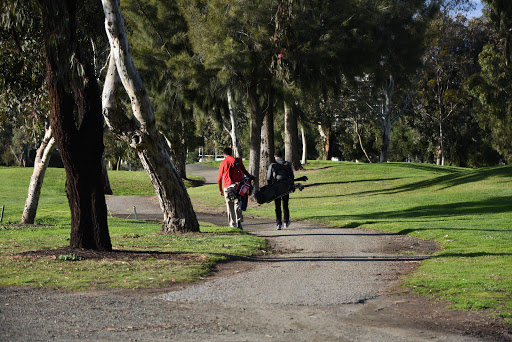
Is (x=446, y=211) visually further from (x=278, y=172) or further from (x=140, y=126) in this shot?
(x=140, y=126)

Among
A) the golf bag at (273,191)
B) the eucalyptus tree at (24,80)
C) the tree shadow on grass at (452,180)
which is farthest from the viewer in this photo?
the tree shadow on grass at (452,180)

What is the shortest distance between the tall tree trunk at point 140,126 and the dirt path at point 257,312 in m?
4.78

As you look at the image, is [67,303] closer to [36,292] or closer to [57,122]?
[36,292]

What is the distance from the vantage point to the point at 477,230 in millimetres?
15328

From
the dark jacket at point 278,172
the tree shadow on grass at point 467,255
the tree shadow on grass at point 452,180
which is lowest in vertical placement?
the tree shadow on grass at point 467,255

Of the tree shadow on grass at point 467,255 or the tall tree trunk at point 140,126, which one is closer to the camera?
the tree shadow on grass at point 467,255

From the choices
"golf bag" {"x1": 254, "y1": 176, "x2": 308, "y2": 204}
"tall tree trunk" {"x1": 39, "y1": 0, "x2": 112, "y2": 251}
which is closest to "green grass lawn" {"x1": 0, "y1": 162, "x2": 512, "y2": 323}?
"golf bag" {"x1": 254, "y1": 176, "x2": 308, "y2": 204}

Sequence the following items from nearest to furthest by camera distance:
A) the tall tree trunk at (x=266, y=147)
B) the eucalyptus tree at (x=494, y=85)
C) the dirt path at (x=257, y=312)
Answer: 1. the dirt path at (x=257, y=312)
2. the tall tree trunk at (x=266, y=147)
3. the eucalyptus tree at (x=494, y=85)

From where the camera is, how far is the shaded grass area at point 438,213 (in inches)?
322

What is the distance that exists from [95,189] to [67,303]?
174 inches

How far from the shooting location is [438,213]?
21.2 metres

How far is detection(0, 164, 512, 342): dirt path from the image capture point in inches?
221

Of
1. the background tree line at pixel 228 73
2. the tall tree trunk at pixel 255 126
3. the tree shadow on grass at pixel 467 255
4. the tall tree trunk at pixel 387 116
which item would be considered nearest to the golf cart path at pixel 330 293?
the tree shadow on grass at pixel 467 255

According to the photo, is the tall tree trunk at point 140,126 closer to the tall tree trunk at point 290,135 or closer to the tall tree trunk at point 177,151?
the tall tree trunk at point 290,135
